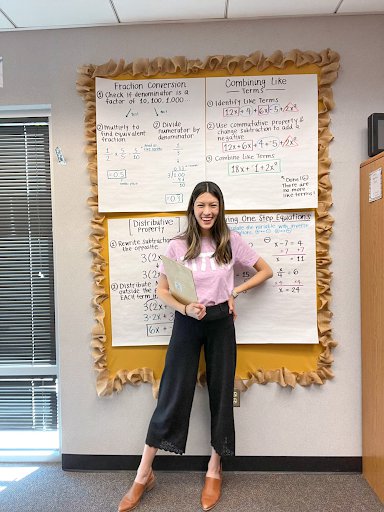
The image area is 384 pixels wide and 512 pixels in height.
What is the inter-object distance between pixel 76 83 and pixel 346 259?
1.79 meters

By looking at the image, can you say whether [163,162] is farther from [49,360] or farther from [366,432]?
[366,432]

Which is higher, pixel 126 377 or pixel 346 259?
pixel 346 259

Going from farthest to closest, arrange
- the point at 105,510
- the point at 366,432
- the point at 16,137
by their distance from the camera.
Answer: the point at 16,137 → the point at 366,432 → the point at 105,510

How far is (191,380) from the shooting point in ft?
6.28

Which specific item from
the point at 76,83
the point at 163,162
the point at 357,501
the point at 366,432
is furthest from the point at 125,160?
the point at 357,501

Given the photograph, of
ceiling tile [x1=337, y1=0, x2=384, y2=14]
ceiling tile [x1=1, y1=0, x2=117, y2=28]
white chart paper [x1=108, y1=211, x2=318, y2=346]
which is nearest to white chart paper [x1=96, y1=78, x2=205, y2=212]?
white chart paper [x1=108, y1=211, x2=318, y2=346]

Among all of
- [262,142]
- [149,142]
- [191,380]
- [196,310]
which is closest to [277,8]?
[262,142]

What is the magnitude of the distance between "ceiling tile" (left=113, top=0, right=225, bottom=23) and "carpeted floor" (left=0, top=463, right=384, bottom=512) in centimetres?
251

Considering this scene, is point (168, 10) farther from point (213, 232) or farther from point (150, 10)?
point (213, 232)

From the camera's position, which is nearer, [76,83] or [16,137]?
[76,83]

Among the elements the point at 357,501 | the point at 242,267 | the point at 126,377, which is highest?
the point at 242,267

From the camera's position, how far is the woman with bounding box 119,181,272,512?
1875mm

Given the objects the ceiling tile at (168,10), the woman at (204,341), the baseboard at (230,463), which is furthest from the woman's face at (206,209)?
the baseboard at (230,463)

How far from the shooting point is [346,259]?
2.09 meters
